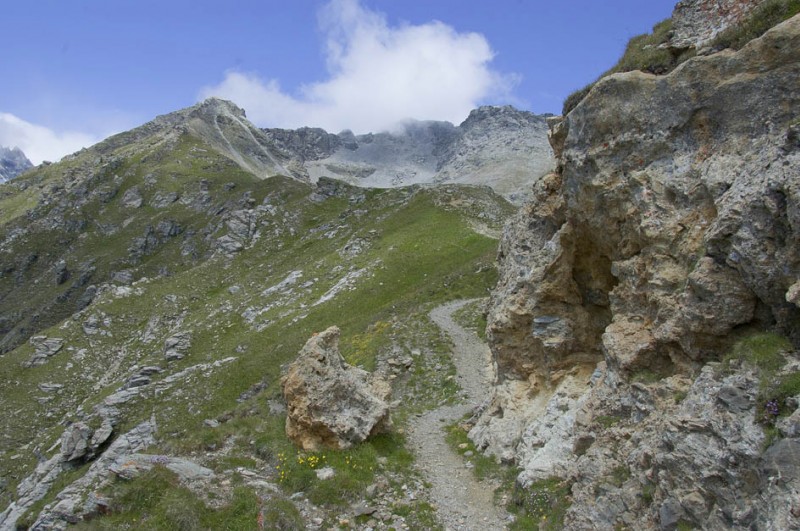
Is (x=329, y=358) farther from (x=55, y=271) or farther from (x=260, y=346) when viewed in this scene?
(x=55, y=271)

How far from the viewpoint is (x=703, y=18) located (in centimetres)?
1647

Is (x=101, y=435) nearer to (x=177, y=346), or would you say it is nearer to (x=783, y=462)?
(x=177, y=346)

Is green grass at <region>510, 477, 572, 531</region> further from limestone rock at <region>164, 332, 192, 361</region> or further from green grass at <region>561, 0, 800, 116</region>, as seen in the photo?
limestone rock at <region>164, 332, 192, 361</region>

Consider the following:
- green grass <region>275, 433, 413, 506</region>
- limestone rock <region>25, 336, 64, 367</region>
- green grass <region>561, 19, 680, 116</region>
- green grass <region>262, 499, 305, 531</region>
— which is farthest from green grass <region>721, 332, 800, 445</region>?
limestone rock <region>25, 336, 64, 367</region>

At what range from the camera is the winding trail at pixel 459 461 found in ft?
49.3

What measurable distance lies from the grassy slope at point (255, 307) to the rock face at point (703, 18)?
58.3ft

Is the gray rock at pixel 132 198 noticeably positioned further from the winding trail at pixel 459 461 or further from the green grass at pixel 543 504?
the green grass at pixel 543 504

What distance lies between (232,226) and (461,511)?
76.5 metres

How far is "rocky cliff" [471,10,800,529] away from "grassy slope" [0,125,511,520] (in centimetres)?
783

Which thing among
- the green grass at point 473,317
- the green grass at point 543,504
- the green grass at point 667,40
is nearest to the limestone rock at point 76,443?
the green grass at point 473,317

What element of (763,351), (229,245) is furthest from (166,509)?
(229,245)

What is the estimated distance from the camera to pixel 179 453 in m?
19.0

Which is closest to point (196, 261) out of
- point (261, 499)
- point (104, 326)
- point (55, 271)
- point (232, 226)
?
point (232, 226)

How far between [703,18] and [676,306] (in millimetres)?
10390
